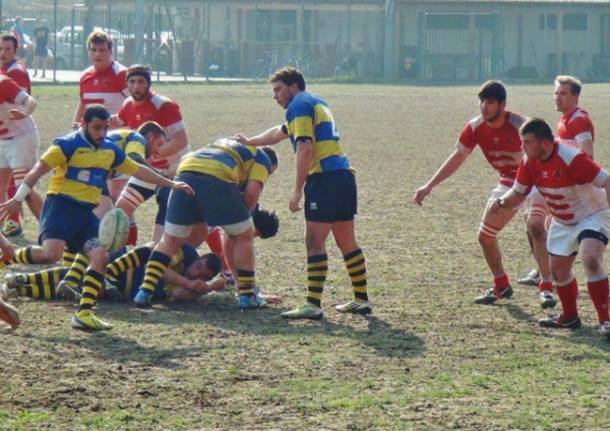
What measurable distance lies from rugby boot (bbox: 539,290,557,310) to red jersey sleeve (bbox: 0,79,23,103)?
560 cm

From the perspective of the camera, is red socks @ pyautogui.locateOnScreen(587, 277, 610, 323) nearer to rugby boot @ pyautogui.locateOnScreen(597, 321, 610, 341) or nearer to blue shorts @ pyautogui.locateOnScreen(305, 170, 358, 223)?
rugby boot @ pyautogui.locateOnScreen(597, 321, 610, 341)

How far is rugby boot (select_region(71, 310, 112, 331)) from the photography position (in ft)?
31.6

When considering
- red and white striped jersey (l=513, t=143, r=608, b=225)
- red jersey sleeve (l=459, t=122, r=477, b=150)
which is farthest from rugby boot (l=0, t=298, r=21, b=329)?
red jersey sleeve (l=459, t=122, r=477, b=150)

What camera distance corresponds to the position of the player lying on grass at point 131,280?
10797 millimetres

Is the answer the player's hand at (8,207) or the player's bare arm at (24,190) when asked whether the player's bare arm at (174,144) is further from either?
the player's hand at (8,207)

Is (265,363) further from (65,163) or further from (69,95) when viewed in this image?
(69,95)

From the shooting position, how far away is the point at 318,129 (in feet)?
34.1

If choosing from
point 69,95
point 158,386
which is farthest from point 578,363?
point 69,95

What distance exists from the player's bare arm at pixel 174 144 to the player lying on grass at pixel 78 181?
5.31 ft

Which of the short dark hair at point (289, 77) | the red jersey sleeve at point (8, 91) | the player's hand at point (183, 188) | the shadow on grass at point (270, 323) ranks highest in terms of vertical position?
the short dark hair at point (289, 77)

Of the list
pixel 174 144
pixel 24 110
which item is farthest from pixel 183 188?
pixel 24 110

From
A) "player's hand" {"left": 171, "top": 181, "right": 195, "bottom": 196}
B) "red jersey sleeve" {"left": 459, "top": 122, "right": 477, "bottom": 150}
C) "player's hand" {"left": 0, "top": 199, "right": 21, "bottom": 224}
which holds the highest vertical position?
"red jersey sleeve" {"left": 459, "top": 122, "right": 477, "bottom": 150}

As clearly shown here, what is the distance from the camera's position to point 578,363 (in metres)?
8.88

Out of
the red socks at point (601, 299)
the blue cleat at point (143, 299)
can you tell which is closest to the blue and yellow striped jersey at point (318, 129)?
the blue cleat at point (143, 299)
